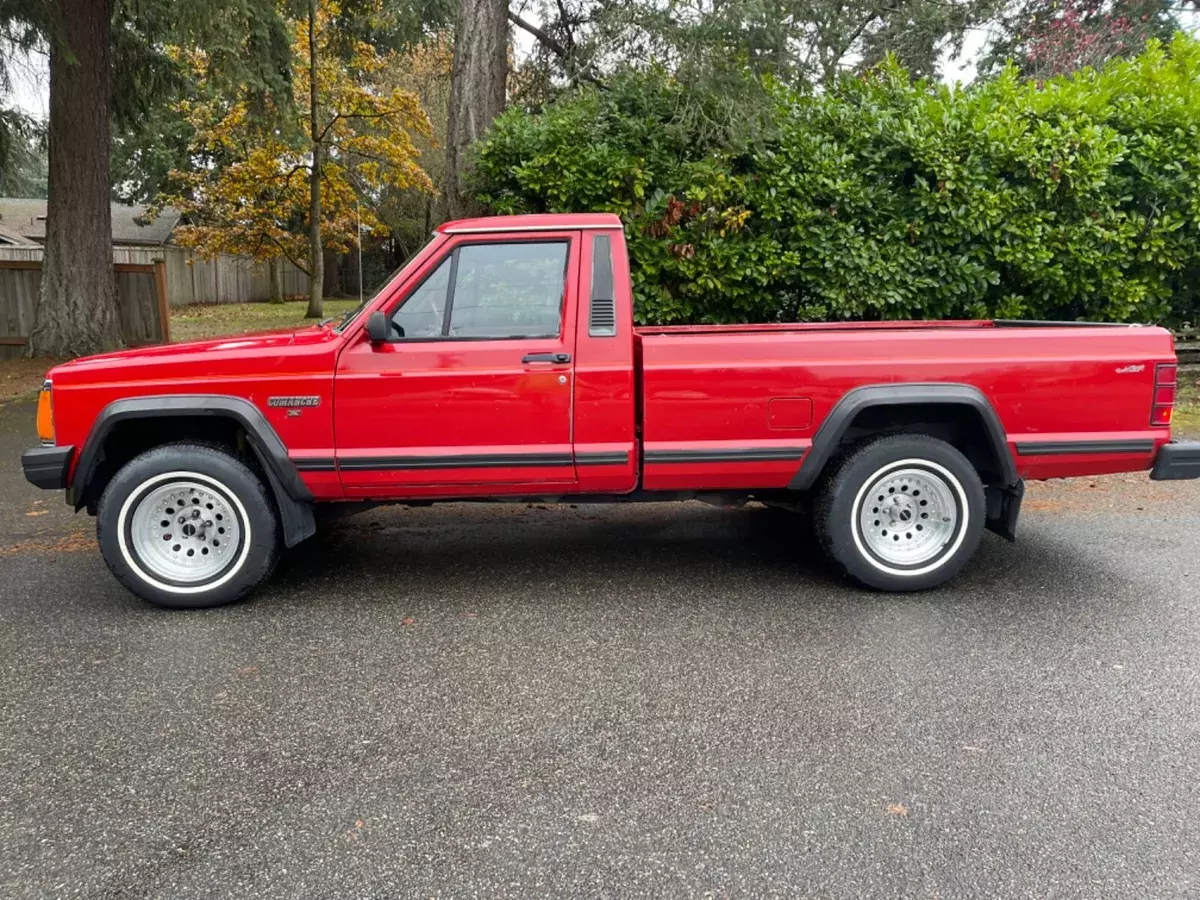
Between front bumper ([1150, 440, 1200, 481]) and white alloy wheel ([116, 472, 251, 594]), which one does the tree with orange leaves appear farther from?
front bumper ([1150, 440, 1200, 481])

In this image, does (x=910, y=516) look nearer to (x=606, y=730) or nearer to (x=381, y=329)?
(x=606, y=730)

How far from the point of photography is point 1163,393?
4.68m

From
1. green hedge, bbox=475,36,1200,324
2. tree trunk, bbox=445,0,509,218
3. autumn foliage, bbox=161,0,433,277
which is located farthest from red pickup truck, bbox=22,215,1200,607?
autumn foliage, bbox=161,0,433,277

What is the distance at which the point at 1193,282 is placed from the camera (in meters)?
9.20

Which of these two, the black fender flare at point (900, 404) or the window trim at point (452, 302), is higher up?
the window trim at point (452, 302)

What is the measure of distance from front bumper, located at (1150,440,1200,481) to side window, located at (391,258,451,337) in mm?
3762

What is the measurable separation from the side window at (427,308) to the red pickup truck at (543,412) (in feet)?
0.04

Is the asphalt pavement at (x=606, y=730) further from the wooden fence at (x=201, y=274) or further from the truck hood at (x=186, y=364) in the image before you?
the wooden fence at (x=201, y=274)

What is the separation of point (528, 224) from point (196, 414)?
1906 millimetres

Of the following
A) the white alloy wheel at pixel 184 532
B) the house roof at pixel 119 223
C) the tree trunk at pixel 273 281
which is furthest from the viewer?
the house roof at pixel 119 223

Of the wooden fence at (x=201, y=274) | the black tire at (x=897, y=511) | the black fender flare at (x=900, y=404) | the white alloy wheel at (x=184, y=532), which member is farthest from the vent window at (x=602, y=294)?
the wooden fence at (x=201, y=274)

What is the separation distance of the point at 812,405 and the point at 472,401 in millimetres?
1708

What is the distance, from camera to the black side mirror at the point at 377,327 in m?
4.46

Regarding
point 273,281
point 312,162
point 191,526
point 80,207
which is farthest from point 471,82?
point 273,281
